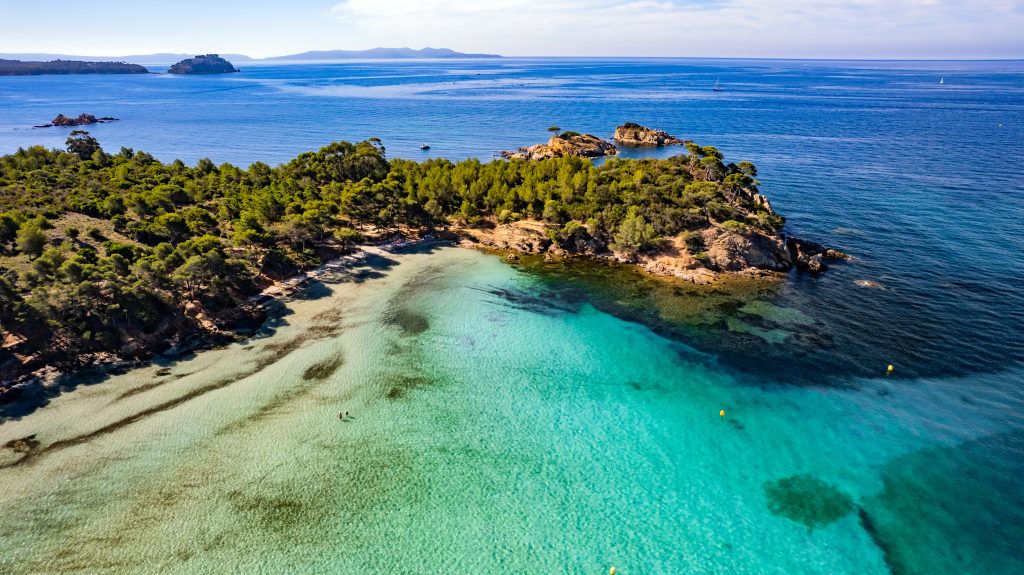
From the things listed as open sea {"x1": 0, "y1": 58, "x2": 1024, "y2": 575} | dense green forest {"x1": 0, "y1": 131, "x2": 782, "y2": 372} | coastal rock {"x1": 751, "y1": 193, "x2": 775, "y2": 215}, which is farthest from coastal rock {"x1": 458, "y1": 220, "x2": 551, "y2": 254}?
coastal rock {"x1": 751, "y1": 193, "x2": 775, "y2": 215}

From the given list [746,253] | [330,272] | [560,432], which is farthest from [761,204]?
[330,272]

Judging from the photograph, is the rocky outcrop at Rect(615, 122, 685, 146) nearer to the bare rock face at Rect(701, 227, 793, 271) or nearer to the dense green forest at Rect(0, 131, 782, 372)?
the dense green forest at Rect(0, 131, 782, 372)

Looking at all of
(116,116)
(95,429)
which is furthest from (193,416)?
(116,116)

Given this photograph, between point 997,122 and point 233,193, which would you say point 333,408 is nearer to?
point 233,193

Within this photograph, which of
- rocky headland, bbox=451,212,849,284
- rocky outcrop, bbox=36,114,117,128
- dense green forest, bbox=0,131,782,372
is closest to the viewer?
dense green forest, bbox=0,131,782,372

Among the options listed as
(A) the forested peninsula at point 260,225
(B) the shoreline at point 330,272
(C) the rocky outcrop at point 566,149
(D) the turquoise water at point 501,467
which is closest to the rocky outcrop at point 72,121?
(A) the forested peninsula at point 260,225

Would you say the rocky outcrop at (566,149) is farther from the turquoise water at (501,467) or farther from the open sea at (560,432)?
the turquoise water at (501,467)
